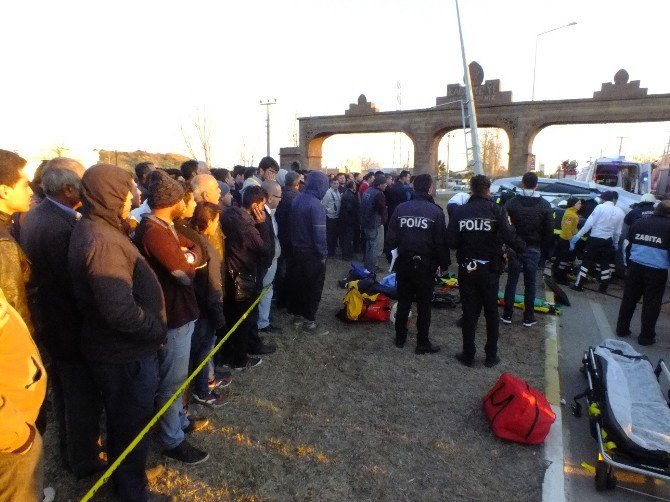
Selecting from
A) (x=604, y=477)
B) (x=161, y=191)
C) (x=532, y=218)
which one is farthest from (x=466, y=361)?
(x=161, y=191)

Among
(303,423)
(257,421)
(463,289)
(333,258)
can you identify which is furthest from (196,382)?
(333,258)

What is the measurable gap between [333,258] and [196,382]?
21.7 feet

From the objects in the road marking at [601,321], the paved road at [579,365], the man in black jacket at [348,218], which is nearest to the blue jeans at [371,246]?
the man in black jacket at [348,218]

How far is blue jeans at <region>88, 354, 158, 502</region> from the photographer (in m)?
2.36

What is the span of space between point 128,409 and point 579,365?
4977 mm

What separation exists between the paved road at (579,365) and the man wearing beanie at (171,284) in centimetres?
293

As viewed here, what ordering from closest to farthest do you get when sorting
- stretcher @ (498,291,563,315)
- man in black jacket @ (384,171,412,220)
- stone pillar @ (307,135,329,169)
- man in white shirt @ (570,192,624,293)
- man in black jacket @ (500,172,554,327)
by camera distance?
1. man in black jacket @ (500,172,554,327)
2. stretcher @ (498,291,563,315)
3. man in white shirt @ (570,192,624,293)
4. man in black jacket @ (384,171,412,220)
5. stone pillar @ (307,135,329,169)

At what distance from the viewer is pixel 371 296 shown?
20.8 ft

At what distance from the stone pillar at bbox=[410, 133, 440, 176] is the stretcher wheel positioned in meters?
22.1

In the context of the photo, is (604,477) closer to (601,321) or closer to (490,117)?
(601,321)

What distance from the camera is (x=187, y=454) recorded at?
3129mm

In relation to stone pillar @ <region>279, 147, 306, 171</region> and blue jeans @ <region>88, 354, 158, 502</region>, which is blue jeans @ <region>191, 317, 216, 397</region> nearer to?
blue jeans @ <region>88, 354, 158, 502</region>

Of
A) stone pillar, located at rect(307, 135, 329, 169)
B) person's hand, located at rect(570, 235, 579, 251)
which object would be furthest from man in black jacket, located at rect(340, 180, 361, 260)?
stone pillar, located at rect(307, 135, 329, 169)

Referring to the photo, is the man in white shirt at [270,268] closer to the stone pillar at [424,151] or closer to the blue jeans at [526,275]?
the blue jeans at [526,275]
